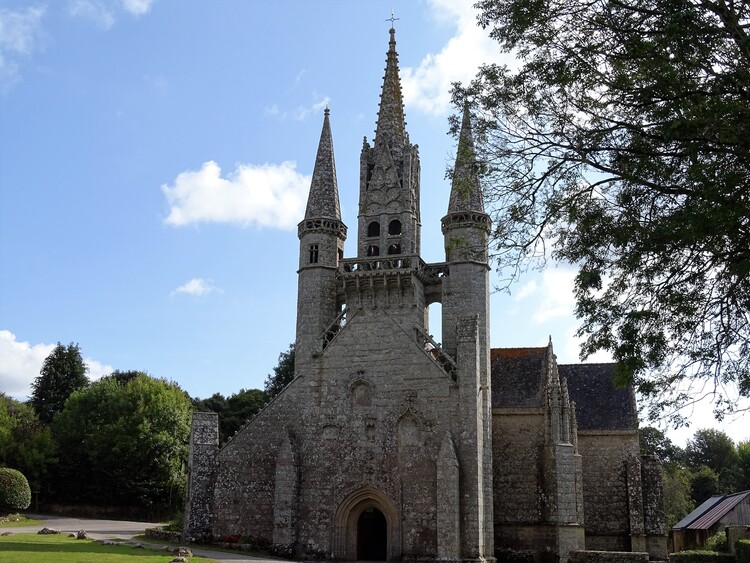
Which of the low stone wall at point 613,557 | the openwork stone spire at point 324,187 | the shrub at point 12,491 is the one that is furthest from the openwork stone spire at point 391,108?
the shrub at point 12,491

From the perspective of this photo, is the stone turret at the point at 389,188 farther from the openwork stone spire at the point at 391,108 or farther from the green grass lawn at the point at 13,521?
the green grass lawn at the point at 13,521

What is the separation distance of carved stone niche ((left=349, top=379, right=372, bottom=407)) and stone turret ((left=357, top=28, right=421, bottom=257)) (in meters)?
6.12

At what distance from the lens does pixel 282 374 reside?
192 ft

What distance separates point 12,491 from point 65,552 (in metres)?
18.7

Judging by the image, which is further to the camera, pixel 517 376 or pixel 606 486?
pixel 517 376

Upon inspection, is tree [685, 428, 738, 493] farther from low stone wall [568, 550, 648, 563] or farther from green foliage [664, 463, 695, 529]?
low stone wall [568, 550, 648, 563]

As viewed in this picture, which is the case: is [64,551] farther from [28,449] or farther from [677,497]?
[677,497]

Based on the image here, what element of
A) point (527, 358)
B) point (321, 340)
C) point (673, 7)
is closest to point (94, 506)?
point (321, 340)

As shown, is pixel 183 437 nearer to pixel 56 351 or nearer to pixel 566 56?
pixel 56 351

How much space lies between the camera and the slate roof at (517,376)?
112ft

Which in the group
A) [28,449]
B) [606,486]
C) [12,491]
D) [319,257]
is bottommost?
[12,491]

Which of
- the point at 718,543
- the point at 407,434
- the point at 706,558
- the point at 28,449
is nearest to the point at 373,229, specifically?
the point at 407,434

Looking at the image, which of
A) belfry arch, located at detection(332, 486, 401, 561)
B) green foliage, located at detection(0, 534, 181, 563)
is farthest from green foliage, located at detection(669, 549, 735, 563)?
green foliage, located at detection(0, 534, 181, 563)

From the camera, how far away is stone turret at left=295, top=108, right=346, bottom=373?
33562 millimetres
